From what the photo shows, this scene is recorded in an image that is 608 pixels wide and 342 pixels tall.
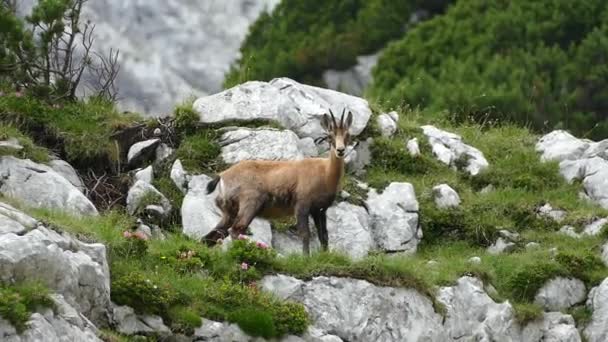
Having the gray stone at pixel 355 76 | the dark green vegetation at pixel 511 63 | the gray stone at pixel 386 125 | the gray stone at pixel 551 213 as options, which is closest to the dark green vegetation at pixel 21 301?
the gray stone at pixel 551 213

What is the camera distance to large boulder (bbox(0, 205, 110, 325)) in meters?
13.4

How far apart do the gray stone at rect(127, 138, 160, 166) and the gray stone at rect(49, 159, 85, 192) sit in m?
1.05

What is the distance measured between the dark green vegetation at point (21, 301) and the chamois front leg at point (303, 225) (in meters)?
5.48

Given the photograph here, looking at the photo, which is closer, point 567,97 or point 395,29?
point 567,97

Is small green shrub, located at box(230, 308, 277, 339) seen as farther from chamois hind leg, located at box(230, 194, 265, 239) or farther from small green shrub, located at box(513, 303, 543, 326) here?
small green shrub, located at box(513, 303, 543, 326)

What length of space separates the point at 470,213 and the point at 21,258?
31.1ft

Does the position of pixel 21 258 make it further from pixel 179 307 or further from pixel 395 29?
pixel 395 29

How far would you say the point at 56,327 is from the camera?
13.1 m

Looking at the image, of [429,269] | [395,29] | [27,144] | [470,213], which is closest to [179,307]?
[429,269]

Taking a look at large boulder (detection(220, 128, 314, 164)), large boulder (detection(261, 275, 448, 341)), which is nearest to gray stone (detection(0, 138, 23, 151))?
large boulder (detection(220, 128, 314, 164))

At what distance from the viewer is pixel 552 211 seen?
21234mm

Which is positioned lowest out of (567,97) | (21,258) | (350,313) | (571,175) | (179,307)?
(567,97)

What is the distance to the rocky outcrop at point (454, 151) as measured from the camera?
22.9 m

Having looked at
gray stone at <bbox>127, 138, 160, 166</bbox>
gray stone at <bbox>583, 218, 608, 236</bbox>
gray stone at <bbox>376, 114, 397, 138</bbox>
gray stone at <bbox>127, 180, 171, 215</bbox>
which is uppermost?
gray stone at <bbox>127, 138, 160, 166</bbox>
